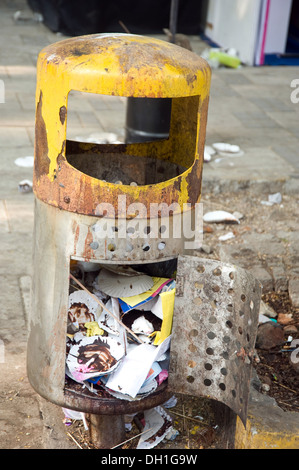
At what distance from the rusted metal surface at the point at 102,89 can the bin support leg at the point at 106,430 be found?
0.95 metres

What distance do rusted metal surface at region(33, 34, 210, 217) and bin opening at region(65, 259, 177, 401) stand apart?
39 centimetres

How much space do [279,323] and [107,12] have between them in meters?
7.36

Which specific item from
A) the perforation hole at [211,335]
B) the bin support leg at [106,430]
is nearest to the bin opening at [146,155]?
the perforation hole at [211,335]

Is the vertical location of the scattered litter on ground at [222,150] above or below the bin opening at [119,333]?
below

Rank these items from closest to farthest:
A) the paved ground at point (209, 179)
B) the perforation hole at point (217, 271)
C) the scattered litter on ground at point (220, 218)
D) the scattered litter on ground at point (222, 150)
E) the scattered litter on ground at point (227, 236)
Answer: the perforation hole at point (217, 271) < the paved ground at point (209, 179) < the scattered litter on ground at point (227, 236) < the scattered litter on ground at point (220, 218) < the scattered litter on ground at point (222, 150)

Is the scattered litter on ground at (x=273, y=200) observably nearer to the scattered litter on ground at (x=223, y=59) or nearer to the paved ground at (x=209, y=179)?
the paved ground at (x=209, y=179)

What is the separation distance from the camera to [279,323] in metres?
3.63

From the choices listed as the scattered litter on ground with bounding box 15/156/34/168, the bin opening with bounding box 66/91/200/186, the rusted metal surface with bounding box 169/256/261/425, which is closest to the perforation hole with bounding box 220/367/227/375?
the rusted metal surface with bounding box 169/256/261/425

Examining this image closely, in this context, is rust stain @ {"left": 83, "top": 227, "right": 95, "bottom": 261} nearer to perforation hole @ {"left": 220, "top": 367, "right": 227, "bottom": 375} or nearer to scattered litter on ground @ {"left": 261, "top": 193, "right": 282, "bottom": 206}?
perforation hole @ {"left": 220, "top": 367, "right": 227, "bottom": 375}

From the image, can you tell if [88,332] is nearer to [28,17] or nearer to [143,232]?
[143,232]

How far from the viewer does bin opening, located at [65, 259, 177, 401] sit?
253 cm

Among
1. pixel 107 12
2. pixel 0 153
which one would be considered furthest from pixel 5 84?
pixel 107 12

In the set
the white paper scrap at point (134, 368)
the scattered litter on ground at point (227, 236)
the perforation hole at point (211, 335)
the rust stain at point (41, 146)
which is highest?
the rust stain at point (41, 146)

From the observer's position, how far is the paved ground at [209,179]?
310 centimetres
